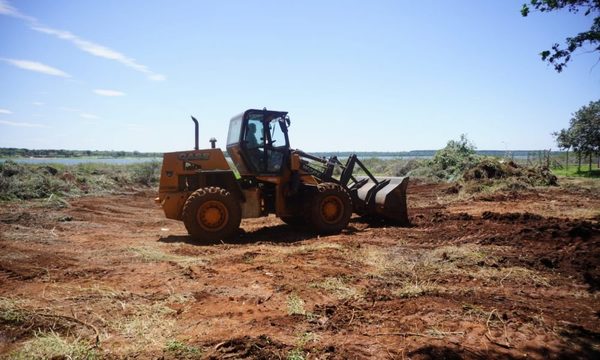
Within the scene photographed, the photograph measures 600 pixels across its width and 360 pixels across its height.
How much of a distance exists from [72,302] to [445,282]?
473 cm

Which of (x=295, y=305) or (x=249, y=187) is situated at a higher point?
(x=249, y=187)

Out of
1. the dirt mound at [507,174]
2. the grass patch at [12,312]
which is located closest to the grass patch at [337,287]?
the grass patch at [12,312]

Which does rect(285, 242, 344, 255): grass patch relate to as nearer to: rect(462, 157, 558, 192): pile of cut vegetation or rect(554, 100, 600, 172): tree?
rect(462, 157, 558, 192): pile of cut vegetation

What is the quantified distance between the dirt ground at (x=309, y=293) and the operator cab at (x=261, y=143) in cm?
166

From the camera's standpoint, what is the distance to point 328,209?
9.11m

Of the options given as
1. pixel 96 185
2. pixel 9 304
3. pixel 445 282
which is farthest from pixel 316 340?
pixel 96 185

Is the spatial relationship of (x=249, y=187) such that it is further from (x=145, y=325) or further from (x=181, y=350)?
(x=181, y=350)

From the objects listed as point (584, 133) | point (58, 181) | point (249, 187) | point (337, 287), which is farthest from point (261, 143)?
point (584, 133)

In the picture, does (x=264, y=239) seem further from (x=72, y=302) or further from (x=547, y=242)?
(x=547, y=242)

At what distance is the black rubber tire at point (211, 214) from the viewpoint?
319 inches

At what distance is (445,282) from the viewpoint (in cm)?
535

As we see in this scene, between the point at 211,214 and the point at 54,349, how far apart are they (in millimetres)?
4994

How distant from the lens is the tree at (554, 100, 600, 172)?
2834 cm

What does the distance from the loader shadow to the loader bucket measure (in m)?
1.84
